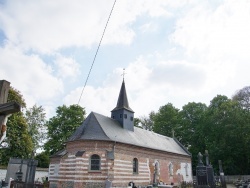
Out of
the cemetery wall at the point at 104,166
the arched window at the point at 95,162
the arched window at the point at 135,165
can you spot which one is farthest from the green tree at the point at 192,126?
the arched window at the point at 95,162

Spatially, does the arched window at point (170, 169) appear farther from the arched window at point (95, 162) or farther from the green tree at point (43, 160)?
the green tree at point (43, 160)

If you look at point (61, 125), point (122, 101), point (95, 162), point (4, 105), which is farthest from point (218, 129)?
point (4, 105)

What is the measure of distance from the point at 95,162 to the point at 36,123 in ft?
78.0

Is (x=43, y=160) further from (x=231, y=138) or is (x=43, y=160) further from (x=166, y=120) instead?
(x=231, y=138)

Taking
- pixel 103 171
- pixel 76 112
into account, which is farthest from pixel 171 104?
pixel 103 171

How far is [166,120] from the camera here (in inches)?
1852

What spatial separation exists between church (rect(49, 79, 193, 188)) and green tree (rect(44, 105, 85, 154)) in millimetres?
12302

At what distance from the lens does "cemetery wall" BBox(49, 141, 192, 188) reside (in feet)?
62.5

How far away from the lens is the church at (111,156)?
758 inches

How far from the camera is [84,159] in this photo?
19.5 meters

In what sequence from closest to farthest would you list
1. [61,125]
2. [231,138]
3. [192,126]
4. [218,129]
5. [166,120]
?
1. [231,138]
2. [218,129]
3. [61,125]
4. [192,126]
5. [166,120]

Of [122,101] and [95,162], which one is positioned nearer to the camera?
[95,162]

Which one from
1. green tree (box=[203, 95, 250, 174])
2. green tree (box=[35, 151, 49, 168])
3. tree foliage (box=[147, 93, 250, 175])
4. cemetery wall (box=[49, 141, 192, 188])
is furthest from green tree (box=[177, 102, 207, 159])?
green tree (box=[35, 151, 49, 168])

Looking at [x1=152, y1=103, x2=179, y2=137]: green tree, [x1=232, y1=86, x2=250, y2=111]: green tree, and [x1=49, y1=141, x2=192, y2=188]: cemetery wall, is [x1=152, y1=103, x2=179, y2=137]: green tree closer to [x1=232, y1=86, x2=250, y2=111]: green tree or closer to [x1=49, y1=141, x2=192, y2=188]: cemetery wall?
[x1=232, y1=86, x2=250, y2=111]: green tree
